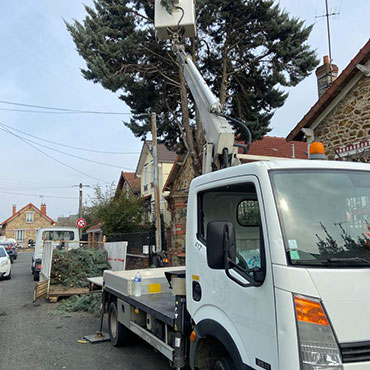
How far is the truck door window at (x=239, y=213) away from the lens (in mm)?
3113

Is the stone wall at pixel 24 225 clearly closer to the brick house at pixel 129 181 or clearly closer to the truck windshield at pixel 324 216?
the brick house at pixel 129 181

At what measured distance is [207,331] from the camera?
3305 millimetres

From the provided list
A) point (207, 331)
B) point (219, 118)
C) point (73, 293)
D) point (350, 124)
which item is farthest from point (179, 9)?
point (73, 293)

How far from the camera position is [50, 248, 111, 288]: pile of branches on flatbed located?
1084 cm

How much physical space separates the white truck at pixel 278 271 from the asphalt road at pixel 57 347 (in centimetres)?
201

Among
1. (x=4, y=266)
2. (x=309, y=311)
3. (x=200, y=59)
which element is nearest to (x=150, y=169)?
(x=4, y=266)

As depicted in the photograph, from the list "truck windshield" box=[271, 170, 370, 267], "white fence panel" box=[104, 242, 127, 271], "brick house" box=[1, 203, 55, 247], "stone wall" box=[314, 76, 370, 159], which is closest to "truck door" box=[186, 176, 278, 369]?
"truck windshield" box=[271, 170, 370, 267]

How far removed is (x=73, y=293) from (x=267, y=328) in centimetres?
911

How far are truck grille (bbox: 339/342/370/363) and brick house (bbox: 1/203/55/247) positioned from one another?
72.9m

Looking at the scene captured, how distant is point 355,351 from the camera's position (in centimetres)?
227

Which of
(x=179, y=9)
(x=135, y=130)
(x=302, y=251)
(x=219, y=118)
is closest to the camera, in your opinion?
(x=302, y=251)

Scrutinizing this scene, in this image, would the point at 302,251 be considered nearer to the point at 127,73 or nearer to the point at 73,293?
the point at 73,293

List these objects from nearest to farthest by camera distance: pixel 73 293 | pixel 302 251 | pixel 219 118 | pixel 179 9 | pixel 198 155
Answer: pixel 302 251 → pixel 219 118 → pixel 179 9 → pixel 73 293 → pixel 198 155

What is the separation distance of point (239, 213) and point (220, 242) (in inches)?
41.8
